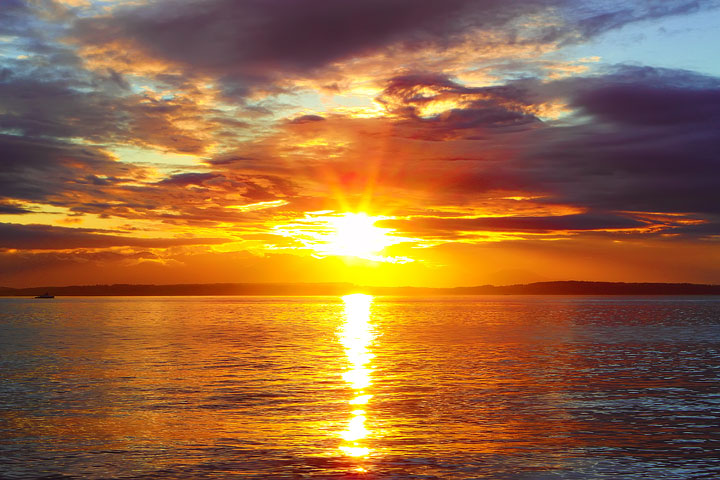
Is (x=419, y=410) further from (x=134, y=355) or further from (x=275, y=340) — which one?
(x=275, y=340)

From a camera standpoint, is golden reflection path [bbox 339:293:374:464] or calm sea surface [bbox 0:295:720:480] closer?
calm sea surface [bbox 0:295:720:480]

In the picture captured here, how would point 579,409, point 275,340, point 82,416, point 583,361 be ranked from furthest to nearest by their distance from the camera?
point 275,340 → point 583,361 → point 579,409 → point 82,416

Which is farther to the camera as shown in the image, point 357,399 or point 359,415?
point 357,399

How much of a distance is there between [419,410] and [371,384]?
9.78 meters

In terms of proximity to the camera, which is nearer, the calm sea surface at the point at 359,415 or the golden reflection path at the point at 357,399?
the calm sea surface at the point at 359,415

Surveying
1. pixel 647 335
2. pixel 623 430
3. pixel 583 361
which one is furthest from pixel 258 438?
pixel 647 335

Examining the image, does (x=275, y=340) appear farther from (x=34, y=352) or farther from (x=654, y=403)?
(x=654, y=403)

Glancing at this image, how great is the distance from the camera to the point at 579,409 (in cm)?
3319

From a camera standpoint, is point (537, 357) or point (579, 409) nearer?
point (579, 409)

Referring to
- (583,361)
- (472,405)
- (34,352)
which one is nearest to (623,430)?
(472,405)

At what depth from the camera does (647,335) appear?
90.2m

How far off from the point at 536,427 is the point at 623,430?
357 cm

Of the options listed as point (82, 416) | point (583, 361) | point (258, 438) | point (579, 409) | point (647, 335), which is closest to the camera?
point (258, 438)

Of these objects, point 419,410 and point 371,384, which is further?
point 371,384
